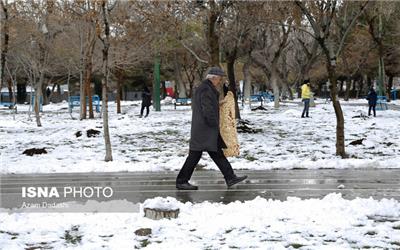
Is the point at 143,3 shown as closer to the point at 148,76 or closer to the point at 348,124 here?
the point at 348,124

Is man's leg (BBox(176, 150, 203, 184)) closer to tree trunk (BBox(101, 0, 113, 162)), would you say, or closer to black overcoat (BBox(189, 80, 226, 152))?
black overcoat (BBox(189, 80, 226, 152))

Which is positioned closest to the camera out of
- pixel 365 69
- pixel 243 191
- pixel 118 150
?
pixel 243 191

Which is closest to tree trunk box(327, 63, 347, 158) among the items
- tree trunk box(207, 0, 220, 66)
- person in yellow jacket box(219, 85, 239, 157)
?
person in yellow jacket box(219, 85, 239, 157)

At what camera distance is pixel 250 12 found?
17609 millimetres

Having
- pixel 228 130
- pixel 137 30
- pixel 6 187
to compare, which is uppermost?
pixel 137 30

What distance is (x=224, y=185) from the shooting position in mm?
8000

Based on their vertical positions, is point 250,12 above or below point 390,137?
above

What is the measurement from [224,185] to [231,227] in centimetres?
248

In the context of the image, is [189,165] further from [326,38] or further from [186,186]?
[326,38]

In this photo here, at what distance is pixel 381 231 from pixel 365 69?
45.9 m

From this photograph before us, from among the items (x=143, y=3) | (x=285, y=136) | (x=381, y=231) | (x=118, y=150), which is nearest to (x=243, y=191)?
(x=381, y=231)

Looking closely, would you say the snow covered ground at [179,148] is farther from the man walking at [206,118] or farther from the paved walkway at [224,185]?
the man walking at [206,118]

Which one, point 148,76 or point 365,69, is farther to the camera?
point 148,76

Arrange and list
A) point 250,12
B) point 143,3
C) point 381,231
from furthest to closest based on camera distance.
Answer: point 250,12 → point 143,3 → point 381,231
